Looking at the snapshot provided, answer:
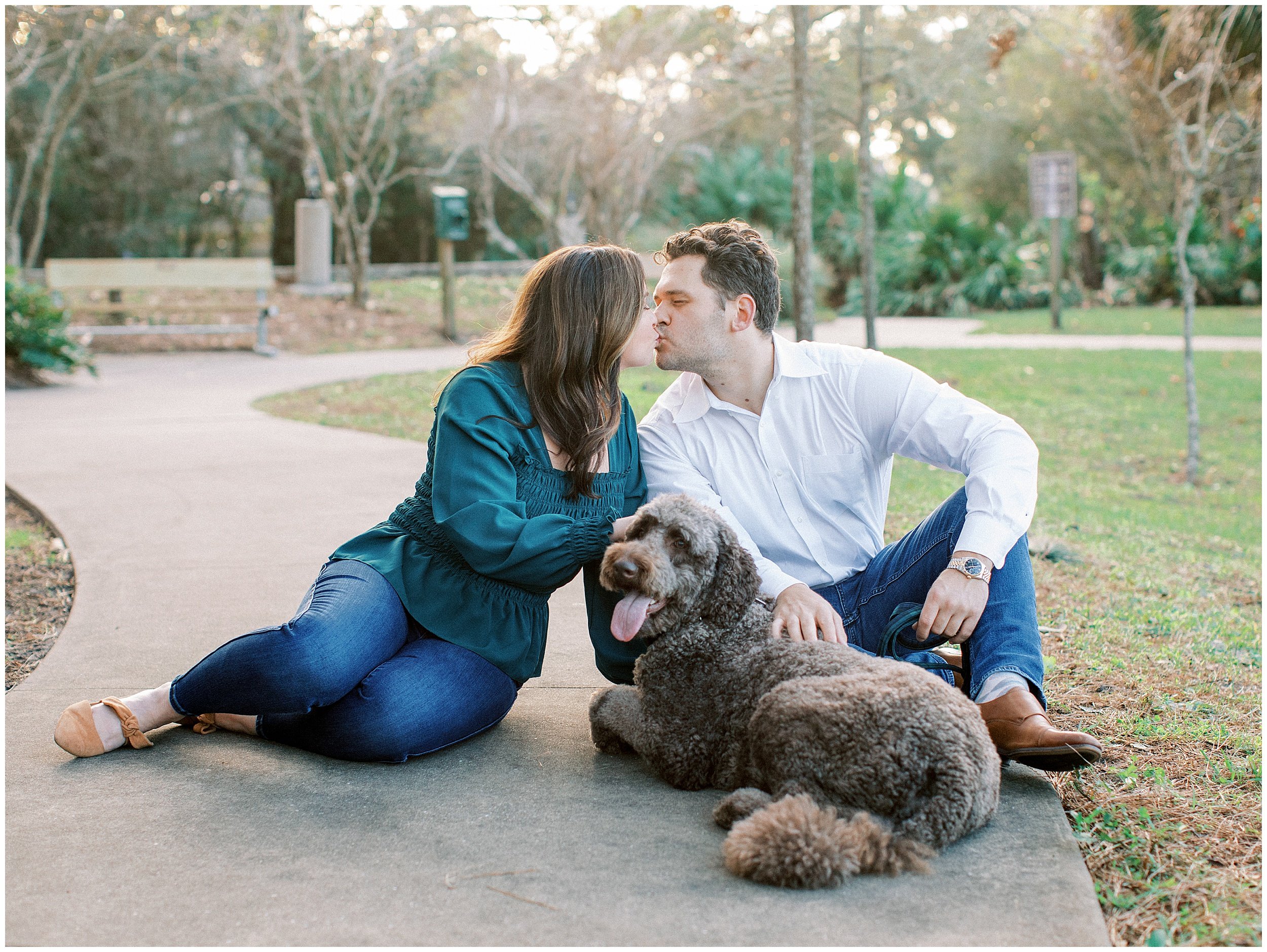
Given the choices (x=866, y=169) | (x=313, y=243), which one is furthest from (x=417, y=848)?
(x=313, y=243)

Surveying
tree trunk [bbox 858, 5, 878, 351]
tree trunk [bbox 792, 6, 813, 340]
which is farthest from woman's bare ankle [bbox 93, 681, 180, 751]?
tree trunk [bbox 858, 5, 878, 351]

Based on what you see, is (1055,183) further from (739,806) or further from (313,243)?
(739,806)

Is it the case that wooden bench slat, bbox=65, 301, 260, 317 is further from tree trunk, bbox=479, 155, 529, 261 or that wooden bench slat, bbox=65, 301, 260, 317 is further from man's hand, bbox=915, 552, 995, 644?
man's hand, bbox=915, 552, 995, 644

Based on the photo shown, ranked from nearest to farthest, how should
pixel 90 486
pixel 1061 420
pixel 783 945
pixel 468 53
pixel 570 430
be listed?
1. pixel 783 945
2. pixel 570 430
3. pixel 90 486
4. pixel 1061 420
5. pixel 468 53

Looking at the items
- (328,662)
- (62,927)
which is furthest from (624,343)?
(62,927)

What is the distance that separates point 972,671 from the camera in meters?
3.12

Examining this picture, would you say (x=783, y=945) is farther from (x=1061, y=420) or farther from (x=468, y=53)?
(x=468, y=53)

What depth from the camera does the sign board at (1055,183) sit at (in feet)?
60.4

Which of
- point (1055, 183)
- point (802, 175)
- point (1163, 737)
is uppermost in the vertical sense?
point (1055, 183)

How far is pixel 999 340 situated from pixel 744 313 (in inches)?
510

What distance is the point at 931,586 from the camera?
3.16 metres

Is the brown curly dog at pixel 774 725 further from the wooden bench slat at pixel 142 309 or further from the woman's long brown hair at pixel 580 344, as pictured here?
the wooden bench slat at pixel 142 309

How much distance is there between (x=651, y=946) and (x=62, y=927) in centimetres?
124

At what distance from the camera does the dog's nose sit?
9.08 feet
